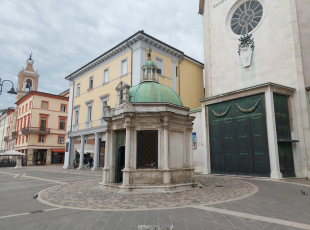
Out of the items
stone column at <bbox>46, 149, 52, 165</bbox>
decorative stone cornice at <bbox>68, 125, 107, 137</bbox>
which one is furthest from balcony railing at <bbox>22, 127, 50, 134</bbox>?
decorative stone cornice at <bbox>68, 125, 107, 137</bbox>

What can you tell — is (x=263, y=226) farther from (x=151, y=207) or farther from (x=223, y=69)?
(x=223, y=69)

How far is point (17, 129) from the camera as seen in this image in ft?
165

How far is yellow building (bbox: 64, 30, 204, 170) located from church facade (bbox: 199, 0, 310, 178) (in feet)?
22.3

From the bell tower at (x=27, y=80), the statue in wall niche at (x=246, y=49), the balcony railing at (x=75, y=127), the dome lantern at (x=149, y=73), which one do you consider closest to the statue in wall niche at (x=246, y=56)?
the statue in wall niche at (x=246, y=49)

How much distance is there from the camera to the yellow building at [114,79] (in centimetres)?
2381

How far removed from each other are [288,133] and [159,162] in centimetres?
985

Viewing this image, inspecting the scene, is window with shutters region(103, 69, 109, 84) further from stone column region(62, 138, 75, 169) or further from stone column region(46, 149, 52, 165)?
stone column region(46, 149, 52, 165)

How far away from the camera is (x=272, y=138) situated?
46.2 ft

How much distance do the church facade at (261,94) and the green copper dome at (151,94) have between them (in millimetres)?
6712

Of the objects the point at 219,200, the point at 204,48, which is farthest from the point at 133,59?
the point at 219,200

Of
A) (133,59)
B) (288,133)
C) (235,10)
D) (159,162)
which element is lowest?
(159,162)

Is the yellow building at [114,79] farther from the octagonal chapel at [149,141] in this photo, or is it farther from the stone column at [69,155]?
the octagonal chapel at [149,141]

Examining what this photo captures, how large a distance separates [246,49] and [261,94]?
16.6 feet

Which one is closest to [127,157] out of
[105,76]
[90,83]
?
[105,76]
